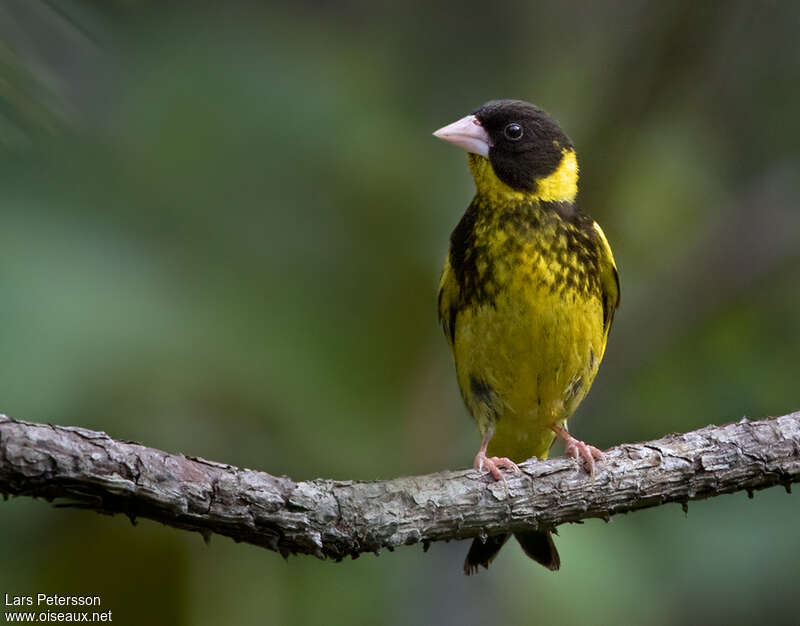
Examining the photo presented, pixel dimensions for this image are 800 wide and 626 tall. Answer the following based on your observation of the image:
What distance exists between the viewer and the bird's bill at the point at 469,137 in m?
3.83

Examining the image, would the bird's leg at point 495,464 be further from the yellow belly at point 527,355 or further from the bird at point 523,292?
the yellow belly at point 527,355

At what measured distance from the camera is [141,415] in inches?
145

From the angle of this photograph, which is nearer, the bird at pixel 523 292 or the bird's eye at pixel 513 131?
the bird at pixel 523 292

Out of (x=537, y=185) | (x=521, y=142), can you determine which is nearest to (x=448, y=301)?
(x=537, y=185)

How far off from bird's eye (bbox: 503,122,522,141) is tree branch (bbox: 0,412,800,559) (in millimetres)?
1449

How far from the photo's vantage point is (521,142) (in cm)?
389

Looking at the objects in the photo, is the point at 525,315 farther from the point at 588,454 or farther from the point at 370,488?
the point at 370,488

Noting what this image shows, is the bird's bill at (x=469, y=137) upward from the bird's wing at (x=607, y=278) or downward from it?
upward

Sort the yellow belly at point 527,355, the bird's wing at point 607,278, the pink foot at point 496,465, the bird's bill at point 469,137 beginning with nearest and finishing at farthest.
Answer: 1. the pink foot at point 496,465
2. the yellow belly at point 527,355
3. the bird's wing at point 607,278
4. the bird's bill at point 469,137

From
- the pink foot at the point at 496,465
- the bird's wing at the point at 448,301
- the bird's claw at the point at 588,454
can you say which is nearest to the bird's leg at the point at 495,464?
the pink foot at the point at 496,465

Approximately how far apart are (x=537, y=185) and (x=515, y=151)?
0.17 metres

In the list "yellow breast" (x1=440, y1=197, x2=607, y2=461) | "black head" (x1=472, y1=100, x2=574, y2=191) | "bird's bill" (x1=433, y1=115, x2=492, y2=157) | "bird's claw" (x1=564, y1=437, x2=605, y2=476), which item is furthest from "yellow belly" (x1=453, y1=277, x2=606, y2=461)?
"bird's bill" (x1=433, y1=115, x2=492, y2=157)

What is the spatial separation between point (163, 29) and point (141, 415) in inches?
79.2

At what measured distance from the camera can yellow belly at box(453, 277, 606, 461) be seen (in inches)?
137
